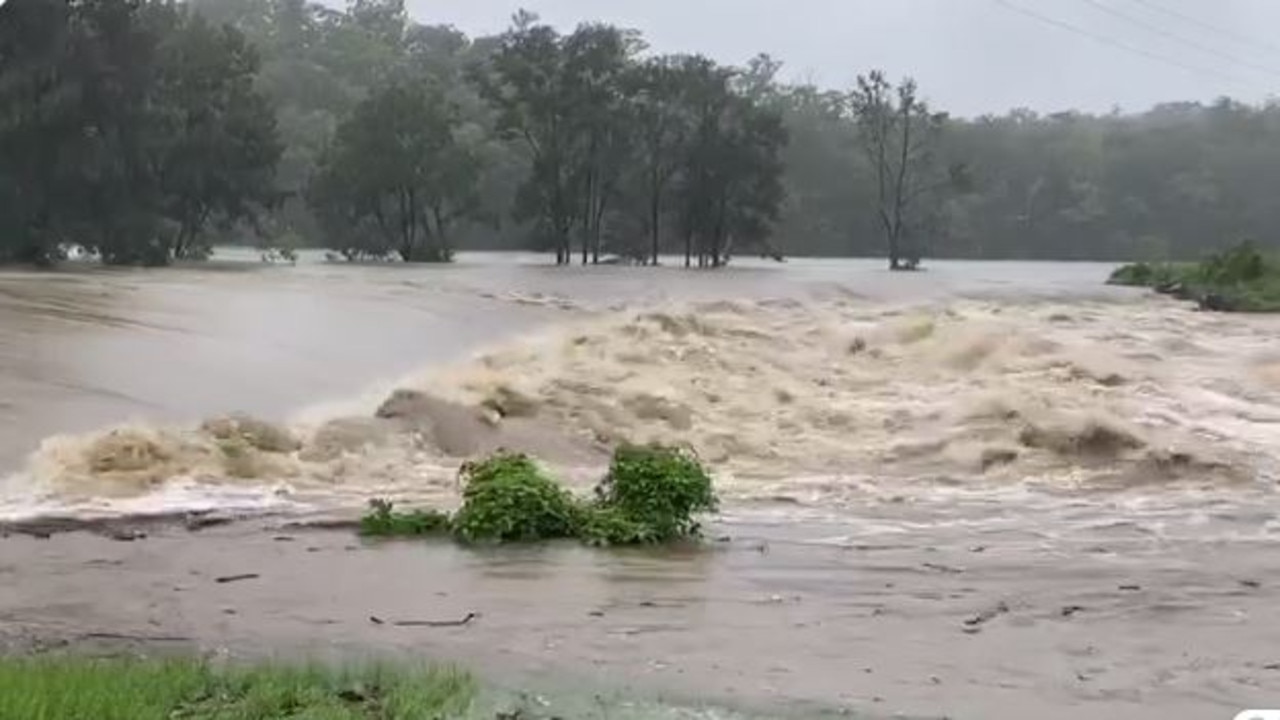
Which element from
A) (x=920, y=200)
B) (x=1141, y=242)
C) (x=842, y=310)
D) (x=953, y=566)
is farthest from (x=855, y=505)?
(x=1141, y=242)

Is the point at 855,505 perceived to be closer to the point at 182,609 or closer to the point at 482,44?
the point at 182,609

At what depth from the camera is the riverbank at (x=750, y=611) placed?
22.0ft

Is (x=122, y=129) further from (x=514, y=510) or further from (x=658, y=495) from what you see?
(x=658, y=495)

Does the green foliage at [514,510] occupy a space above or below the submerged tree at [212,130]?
below

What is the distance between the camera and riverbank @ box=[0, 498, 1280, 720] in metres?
6.70

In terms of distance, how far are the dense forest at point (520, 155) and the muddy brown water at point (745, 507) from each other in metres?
19.9

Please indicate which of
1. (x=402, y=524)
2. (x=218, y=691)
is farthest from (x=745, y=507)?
(x=218, y=691)

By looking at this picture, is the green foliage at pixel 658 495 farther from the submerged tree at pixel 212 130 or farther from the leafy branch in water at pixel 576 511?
the submerged tree at pixel 212 130

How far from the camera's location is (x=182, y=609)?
7.91 metres

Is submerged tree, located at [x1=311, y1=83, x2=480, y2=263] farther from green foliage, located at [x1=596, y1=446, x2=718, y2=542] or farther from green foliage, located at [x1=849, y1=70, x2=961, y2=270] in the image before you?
green foliage, located at [x1=596, y1=446, x2=718, y2=542]

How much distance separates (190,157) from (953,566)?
4310cm

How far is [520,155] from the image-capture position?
6956 centimetres

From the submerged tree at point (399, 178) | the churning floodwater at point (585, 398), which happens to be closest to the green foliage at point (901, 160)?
the submerged tree at point (399, 178)

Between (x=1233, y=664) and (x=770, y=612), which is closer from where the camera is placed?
(x=1233, y=664)
